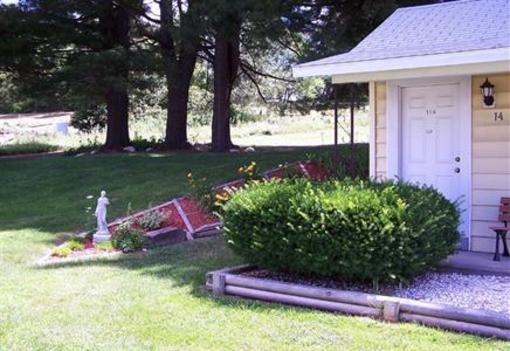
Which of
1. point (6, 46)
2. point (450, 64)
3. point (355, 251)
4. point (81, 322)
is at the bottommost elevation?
point (81, 322)

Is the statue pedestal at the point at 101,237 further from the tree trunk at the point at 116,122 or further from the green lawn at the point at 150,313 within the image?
the tree trunk at the point at 116,122

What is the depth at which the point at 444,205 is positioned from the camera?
6.54 meters

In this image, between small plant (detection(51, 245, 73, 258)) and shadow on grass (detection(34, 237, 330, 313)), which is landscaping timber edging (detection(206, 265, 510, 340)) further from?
small plant (detection(51, 245, 73, 258))

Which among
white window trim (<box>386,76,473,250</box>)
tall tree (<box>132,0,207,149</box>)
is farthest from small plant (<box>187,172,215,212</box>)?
tall tree (<box>132,0,207,149</box>)

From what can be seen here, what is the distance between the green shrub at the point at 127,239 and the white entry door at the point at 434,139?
3.65 metres

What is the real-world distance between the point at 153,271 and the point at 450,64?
153 inches

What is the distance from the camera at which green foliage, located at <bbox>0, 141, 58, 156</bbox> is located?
21828 millimetres

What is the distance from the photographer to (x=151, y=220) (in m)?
9.96

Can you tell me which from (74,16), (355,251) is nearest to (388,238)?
(355,251)

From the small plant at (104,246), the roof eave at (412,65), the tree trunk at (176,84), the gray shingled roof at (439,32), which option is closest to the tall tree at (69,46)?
the tree trunk at (176,84)

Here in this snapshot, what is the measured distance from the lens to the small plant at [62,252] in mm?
8742

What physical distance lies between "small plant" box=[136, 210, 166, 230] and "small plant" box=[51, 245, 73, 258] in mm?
1296

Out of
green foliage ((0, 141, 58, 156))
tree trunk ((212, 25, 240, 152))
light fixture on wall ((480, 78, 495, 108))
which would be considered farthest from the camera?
green foliage ((0, 141, 58, 156))

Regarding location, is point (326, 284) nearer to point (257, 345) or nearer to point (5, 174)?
point (257, 345)
